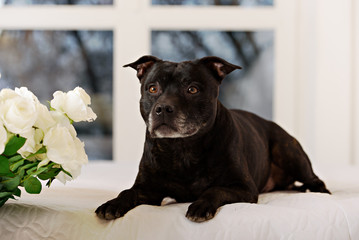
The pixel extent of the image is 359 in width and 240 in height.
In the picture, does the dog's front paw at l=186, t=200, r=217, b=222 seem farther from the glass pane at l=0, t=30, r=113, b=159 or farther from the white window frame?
the glass pane at l=0, t=30, r=113, b=159

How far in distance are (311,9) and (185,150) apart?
2840mm

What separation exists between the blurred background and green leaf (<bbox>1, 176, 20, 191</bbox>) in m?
2.79

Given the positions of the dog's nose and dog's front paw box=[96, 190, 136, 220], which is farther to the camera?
the dog's nose

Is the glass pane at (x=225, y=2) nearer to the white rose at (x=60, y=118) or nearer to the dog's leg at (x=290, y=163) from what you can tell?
the dog's leg at (x=290, y=163)

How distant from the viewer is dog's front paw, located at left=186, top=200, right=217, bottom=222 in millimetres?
1441

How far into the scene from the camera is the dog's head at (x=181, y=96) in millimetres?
1698

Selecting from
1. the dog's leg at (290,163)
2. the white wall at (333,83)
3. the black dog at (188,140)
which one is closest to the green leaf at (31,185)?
the black dog at (188,140)

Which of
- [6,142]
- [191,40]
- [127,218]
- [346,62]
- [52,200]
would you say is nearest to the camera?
[6,142]

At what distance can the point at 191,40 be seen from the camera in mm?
4629

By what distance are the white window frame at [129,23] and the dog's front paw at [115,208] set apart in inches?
104

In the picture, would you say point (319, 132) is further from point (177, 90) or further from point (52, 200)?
point (52, 200)

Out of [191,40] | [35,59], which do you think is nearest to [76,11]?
[35,59]

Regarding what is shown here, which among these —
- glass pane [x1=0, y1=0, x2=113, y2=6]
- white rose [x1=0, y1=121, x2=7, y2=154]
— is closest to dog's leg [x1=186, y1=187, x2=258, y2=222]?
white rose [x1=0, y1=121, x2=7, y2=154]

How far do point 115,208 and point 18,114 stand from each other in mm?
422
